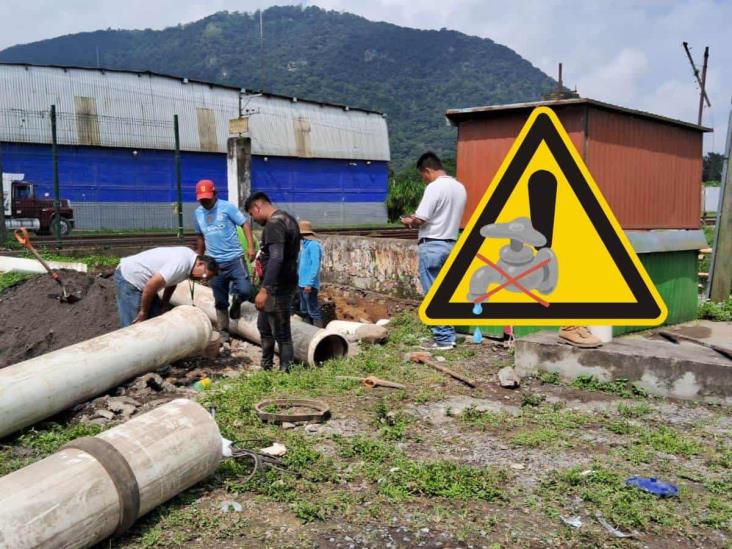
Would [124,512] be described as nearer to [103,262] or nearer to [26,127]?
[103,262]

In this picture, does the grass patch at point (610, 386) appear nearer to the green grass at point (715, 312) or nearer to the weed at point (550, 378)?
the weed at point (550, 378)

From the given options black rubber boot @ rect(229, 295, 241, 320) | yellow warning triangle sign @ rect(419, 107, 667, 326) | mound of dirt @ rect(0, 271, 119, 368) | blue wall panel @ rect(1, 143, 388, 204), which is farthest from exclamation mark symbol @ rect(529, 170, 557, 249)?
blue wall panel @ rect(1, 143, 388, 204)

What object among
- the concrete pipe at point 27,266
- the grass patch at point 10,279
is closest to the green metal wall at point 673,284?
the grass patch at point 10,279

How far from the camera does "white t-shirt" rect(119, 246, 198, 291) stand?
6758 mm

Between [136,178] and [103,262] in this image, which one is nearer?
[103,262]

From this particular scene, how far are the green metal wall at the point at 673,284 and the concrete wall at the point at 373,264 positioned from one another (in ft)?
5.97

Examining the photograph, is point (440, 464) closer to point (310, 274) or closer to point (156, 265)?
point (156, 265)

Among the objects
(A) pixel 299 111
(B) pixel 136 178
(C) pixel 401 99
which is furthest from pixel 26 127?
(C) pixel 401 99

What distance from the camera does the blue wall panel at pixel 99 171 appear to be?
27.8 m

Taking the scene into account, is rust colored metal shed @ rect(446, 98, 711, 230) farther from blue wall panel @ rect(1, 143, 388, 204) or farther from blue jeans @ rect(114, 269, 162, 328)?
blue wall panel @ rect(1, 143, 388, 204)

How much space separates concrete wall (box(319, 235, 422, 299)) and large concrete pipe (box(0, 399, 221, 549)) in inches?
228

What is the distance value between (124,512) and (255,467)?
91cm

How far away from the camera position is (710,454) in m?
4.35

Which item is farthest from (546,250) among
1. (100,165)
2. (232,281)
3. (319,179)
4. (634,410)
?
(319,179)
